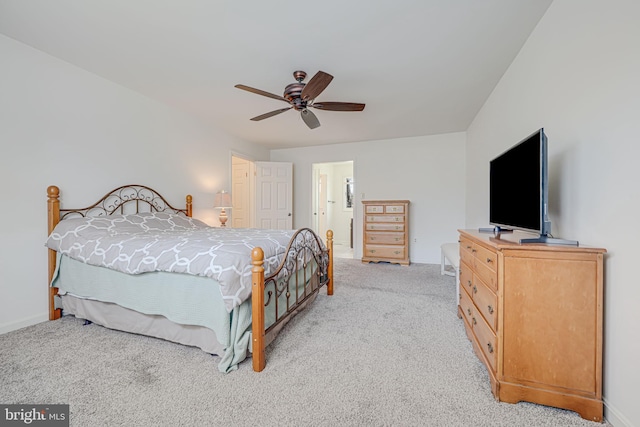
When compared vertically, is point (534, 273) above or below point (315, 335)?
above

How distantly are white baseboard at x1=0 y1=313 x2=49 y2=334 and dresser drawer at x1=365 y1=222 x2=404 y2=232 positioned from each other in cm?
439

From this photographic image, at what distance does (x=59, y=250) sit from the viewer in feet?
7.66

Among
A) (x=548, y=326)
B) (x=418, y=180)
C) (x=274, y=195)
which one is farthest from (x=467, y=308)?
(x=274, y=195)

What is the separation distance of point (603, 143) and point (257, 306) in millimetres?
2065

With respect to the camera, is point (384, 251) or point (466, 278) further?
point (384, 251)

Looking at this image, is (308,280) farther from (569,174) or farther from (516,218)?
(569,174)

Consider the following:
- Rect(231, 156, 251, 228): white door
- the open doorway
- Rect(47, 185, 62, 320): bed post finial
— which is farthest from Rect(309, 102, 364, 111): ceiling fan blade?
the open doorway

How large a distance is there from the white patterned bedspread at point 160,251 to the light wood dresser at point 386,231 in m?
2.67

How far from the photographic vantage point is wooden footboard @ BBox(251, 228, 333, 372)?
168 cm

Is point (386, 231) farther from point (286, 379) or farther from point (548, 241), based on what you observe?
point (286, 379)

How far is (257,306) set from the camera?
1.67m

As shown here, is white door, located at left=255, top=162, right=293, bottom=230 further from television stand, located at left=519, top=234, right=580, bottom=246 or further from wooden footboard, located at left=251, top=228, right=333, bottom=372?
television stand, located at left=519, top=234, right=580, bottom=246

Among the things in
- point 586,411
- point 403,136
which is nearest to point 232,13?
point 586,411

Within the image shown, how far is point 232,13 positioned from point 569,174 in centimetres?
247
